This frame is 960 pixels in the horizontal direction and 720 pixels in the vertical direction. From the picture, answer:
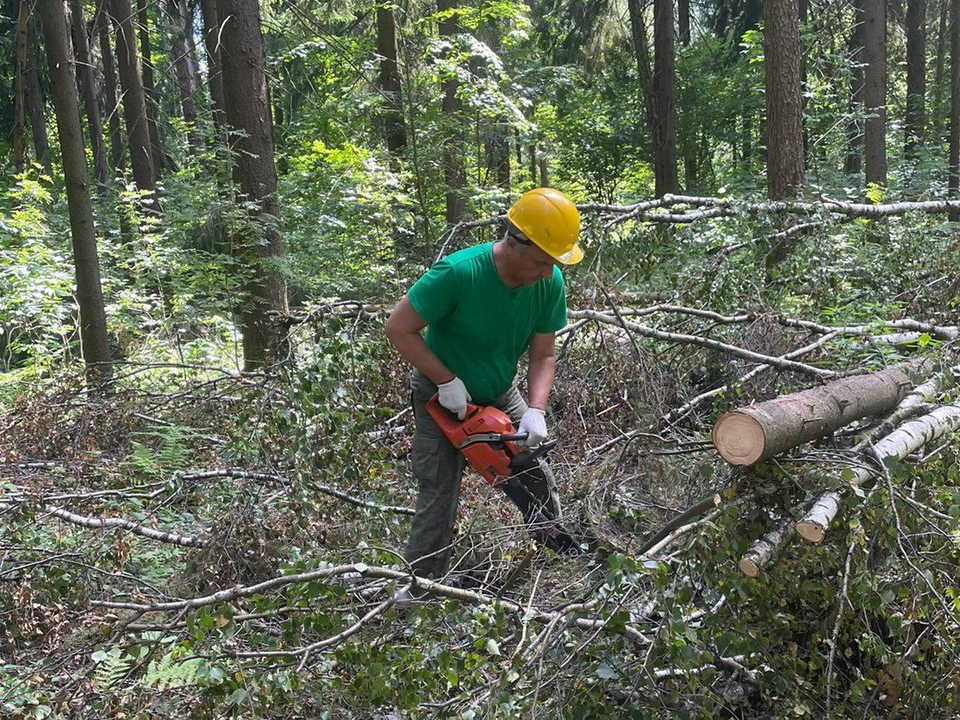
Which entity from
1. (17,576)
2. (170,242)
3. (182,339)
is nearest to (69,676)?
(17,576)

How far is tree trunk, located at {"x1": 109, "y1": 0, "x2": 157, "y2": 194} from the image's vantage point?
1058 cm

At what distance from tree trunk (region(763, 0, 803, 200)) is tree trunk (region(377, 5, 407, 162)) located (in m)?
3.88

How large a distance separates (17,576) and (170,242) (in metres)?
5.44

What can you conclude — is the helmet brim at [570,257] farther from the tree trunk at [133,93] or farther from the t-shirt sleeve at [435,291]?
the tree trunk at [133,93]

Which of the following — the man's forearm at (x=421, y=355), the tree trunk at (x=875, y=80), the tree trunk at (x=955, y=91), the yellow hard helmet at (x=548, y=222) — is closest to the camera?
the yellow hard helmet at (x=548, y=222)

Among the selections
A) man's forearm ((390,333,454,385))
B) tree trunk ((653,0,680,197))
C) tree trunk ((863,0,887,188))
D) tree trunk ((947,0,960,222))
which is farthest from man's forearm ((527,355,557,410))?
tree trunk ((947,0,960,222))

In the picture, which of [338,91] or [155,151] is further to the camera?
[155,151]

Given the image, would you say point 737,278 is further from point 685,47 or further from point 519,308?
point 685,47

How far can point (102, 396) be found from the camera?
5.15 metres

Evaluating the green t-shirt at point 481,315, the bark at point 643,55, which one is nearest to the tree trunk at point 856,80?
the bark at point 643,55

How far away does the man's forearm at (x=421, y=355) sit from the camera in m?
3.05

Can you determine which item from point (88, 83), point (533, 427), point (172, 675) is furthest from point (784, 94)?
point (88, 83)

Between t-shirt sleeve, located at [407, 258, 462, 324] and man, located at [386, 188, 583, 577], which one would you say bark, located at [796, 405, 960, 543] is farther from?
t-shirt sleeve, located at [407, 258, 462, 324]

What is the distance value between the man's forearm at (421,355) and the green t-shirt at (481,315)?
0.37 feet
